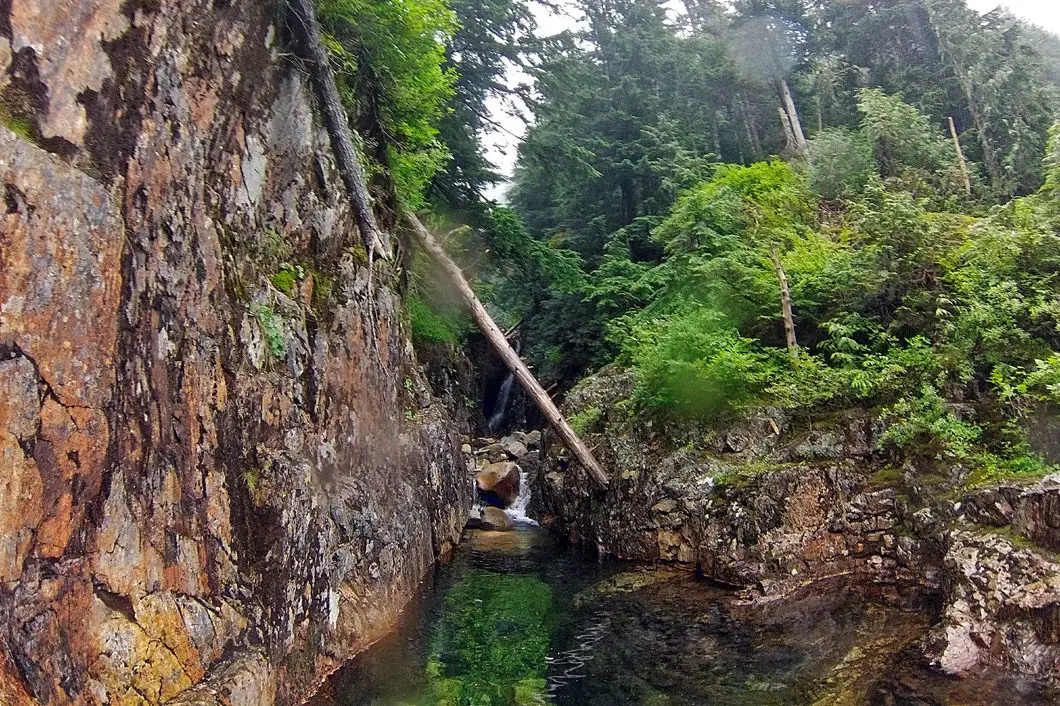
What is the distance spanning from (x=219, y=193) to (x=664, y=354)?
9.72 metres

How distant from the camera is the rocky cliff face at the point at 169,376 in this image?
199 inches

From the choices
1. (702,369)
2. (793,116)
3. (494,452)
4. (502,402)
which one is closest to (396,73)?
(702,369)

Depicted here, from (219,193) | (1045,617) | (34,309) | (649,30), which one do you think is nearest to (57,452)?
(34,309)

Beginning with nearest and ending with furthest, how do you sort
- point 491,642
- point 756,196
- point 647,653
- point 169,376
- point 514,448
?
point 169,376 < point 647,653 < point 491,642 < point 756,196 < point 514,448

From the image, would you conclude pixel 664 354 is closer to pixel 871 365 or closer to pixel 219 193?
pixel 871 365

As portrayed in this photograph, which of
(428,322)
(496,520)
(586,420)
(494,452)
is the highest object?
(428,322)

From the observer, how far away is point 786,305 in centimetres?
1556

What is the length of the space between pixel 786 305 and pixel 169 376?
13503mm

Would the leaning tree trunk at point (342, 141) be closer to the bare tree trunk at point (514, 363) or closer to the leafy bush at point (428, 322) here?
the bare tree trunk at point (514, 363)

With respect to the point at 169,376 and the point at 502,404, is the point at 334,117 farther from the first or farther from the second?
the point at 502,404

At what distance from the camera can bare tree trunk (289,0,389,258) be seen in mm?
9945

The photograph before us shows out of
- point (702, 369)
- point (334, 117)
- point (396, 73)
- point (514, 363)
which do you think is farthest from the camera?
point (514, 363)

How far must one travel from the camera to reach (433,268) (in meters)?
17.8

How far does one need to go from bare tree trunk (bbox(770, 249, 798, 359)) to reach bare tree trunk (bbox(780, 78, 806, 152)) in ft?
41.6
